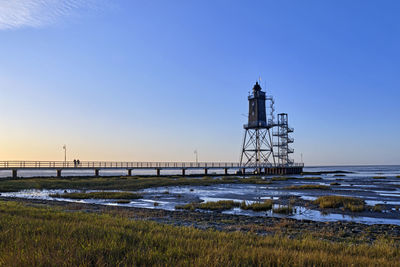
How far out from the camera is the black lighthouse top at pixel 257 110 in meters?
79.1

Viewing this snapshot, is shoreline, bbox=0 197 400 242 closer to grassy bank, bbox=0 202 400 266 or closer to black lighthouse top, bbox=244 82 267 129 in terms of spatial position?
grassy bank, bbox=0 202 400 266

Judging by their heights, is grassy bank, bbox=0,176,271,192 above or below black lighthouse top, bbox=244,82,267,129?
below

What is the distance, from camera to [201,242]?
7434 millimetres

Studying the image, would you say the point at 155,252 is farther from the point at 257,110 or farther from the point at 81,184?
the point at 257,110


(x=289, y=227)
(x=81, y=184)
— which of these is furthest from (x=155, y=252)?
(x=81, y=184)

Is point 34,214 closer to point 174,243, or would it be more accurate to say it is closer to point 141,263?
point 174,243

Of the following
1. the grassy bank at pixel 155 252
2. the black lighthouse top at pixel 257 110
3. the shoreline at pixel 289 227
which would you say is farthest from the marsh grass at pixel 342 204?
the black lighthouse top at pixel 257 110

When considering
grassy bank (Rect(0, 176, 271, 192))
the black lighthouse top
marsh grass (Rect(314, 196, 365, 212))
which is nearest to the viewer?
marsh grass (Rect(314, 196, 365, 212))

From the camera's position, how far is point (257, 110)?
79812mm

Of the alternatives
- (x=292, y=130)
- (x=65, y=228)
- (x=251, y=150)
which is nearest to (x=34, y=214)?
(x=65, y=228)

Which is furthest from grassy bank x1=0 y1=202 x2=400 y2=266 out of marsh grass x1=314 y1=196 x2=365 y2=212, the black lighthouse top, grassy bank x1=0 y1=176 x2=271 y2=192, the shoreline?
the black lighthouse top

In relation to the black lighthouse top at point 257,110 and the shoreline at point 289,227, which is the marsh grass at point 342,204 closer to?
the shoreline at point 289,227

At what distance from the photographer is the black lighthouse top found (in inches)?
3115

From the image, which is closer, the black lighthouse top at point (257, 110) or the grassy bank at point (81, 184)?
the grassy bank at point (81, 184)
